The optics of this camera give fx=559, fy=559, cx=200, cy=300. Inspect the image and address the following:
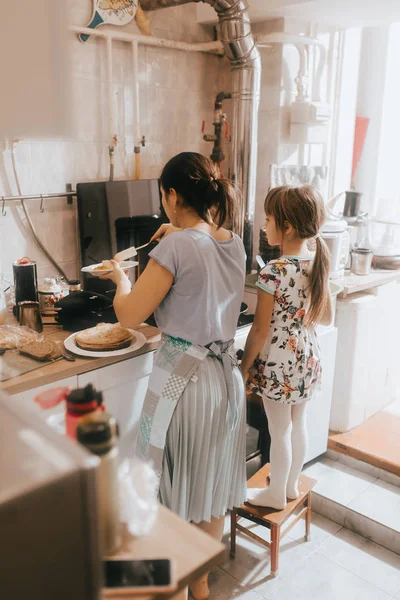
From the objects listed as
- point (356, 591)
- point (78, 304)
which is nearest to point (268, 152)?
point (78, 304)

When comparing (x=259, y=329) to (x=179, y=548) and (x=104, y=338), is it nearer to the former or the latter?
(x=104, y=338)

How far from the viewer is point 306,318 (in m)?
1.85

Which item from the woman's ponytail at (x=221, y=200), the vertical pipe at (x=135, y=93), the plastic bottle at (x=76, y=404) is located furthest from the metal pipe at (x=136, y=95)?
the plastic bottle at (x=76, y=404)

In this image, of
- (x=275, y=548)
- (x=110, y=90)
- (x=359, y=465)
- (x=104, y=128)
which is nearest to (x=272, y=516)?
(x=275, y=548)

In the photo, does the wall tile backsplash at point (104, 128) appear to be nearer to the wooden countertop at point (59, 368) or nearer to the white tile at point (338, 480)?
the wooden countertop at point (59, 368)

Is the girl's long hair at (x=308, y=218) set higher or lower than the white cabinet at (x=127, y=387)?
higher

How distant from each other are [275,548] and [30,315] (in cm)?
120

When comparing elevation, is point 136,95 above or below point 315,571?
above

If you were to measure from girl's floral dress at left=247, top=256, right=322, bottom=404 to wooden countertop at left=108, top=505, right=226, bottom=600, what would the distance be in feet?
3.68

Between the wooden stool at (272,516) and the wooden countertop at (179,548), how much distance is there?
1.33m

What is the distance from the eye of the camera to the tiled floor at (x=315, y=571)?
197cm

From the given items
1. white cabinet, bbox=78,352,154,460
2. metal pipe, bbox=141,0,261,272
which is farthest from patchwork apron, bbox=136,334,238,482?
metal pipe, bbox=141,0,261,272

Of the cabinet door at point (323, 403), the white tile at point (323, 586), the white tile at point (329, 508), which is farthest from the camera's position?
the cabinet door at point (323, 403)

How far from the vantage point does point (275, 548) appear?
2.01 meters
